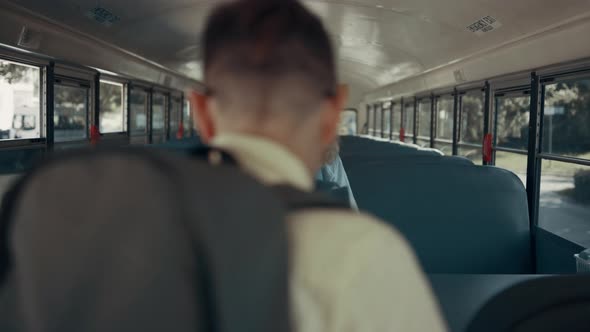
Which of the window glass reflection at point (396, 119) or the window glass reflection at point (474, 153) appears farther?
the window glass reflection at point (396, 119)

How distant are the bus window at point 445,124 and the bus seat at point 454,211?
5.40 meters

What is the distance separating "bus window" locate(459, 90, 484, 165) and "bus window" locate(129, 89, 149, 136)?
5134 millimetres

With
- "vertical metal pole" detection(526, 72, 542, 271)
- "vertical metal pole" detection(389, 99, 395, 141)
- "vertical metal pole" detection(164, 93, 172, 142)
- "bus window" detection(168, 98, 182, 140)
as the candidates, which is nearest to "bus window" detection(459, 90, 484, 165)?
"vertical metal pole" detection(526, 72, 542, 271)

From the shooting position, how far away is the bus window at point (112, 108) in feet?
26.2

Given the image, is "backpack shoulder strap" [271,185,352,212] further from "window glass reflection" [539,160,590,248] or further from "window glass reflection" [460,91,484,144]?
"window glass reflection" [460,91,484,144]

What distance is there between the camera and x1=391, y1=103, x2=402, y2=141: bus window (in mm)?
13566

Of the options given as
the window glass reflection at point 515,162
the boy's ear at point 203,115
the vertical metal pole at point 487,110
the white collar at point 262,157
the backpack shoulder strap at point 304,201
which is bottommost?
the window glass reflection at point 515,162

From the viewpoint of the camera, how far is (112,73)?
26.5 ft

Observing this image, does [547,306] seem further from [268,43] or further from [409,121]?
[409,121]

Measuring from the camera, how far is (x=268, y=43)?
67cm

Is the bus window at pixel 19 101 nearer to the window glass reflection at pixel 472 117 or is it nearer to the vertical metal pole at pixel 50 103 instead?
the vertical metal pole at pixel 50 103

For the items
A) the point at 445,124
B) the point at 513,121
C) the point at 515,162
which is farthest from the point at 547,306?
the point at 445,124

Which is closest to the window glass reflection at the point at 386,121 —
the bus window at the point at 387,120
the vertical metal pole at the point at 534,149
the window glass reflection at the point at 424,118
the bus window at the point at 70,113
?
the bus window at the point at 387,120

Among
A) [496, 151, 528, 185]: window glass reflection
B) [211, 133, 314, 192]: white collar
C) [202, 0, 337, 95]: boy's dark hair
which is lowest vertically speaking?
[496, 151, 528, 185]: window glass reflection
